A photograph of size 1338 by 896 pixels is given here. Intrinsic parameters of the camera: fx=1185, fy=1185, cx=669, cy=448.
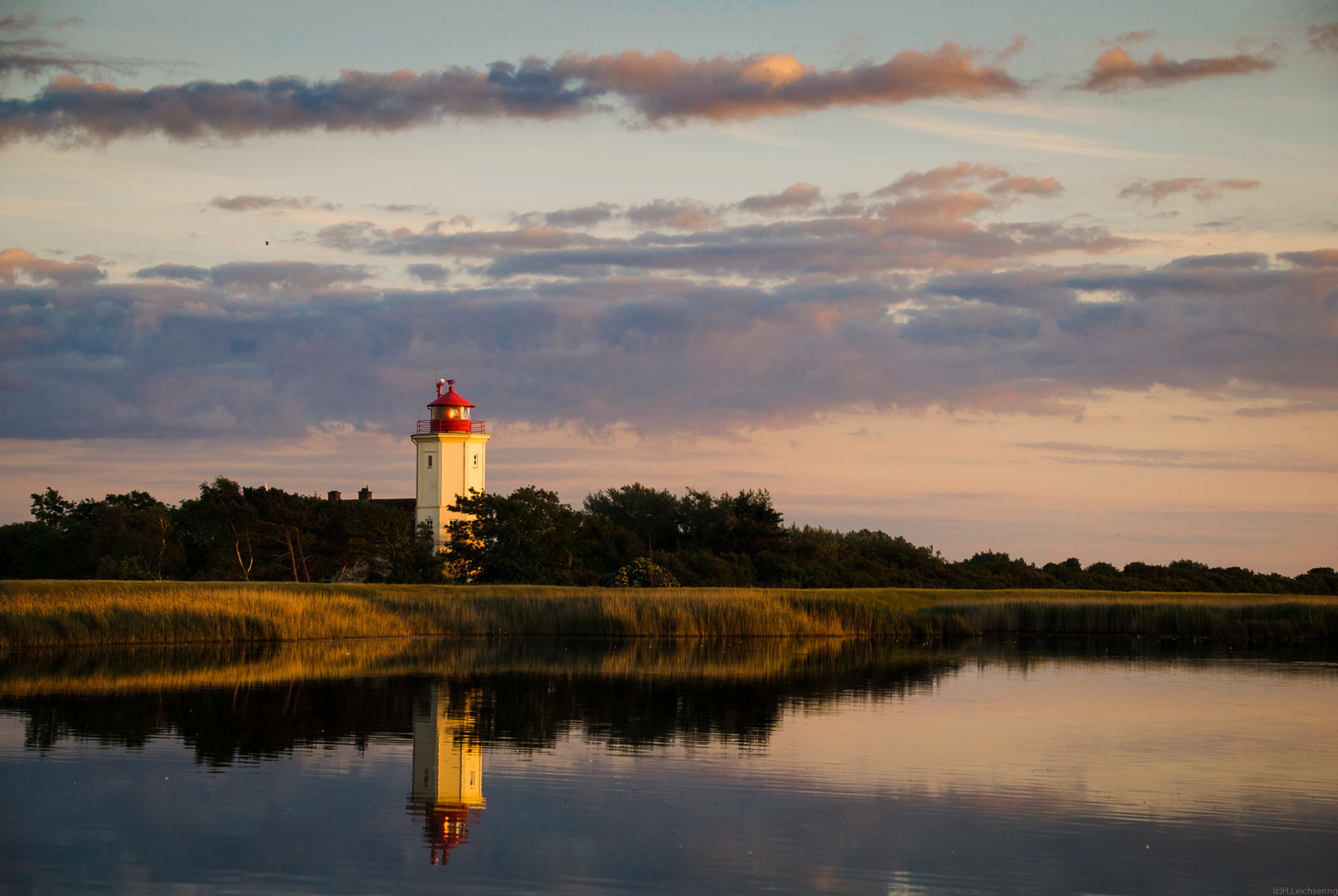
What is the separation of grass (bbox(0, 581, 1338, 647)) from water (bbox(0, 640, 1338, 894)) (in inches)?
141

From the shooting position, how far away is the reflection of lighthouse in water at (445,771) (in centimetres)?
1189

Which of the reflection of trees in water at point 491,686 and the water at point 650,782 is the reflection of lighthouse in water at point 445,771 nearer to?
the water at point 650,782

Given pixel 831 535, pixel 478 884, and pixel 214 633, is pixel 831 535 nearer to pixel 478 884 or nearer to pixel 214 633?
pixel 214 633

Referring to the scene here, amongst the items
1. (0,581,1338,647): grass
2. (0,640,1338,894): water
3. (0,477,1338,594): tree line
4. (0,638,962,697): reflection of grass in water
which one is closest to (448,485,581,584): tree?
(0,477,1338,594): tree line

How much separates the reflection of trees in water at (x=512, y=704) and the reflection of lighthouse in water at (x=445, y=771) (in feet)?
0.97

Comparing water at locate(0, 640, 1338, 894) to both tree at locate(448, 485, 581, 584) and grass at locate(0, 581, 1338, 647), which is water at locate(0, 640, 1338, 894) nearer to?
grass at locate(0, 581, 1338, 647)

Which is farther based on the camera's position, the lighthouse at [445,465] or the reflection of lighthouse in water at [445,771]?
the lighthouse at [445,465]

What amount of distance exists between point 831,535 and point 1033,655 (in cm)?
3459

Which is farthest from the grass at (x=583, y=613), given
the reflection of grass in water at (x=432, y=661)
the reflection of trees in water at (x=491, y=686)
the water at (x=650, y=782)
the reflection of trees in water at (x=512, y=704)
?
the reflection of trees in water at (x=512, y=704)

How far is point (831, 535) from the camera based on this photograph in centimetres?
6800

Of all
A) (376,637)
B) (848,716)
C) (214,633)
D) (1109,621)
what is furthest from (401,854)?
(1109,621)

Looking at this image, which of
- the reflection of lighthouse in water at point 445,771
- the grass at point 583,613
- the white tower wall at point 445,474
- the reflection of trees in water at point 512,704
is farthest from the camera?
the white tower wall at point 445,474

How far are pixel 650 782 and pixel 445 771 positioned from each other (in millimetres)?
2661

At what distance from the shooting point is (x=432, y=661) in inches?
1129
